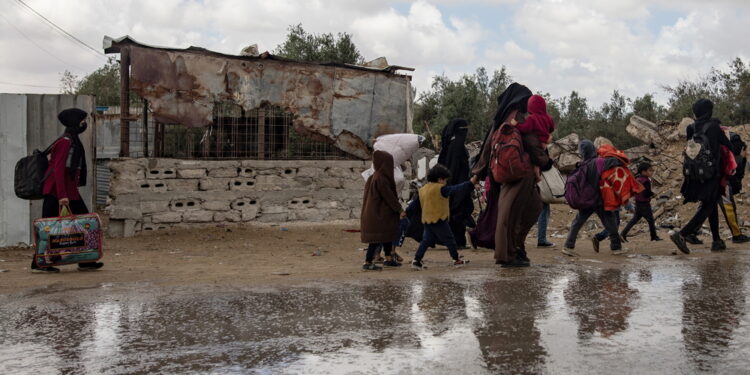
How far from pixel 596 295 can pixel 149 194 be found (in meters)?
8.05

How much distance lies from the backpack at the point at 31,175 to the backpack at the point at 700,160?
751cm

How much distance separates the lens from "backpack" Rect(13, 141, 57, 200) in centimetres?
790

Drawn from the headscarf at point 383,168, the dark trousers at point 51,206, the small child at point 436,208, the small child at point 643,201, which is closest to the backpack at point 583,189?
the small child at point 436,208

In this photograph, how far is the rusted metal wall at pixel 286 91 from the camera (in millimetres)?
11859

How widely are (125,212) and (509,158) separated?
681 centimetres

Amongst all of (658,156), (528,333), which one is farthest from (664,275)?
(658,156)

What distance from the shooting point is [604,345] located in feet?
14.0

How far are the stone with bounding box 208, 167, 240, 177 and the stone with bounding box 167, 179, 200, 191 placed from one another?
0.27 metres

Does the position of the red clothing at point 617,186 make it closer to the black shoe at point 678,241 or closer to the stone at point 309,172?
the black shoe at point 678,241

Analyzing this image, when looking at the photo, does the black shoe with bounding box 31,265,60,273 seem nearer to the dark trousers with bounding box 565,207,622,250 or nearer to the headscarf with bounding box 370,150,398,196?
the headscarf with bounding box 370,150,398,196

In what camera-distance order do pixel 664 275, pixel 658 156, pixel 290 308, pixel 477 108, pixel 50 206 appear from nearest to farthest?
pixel 290 308, pixel 664 275, pixel 50 206, pixel 658 156, pixel 477 108

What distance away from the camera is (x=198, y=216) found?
39.9ft

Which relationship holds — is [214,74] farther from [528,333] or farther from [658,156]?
[658,156]

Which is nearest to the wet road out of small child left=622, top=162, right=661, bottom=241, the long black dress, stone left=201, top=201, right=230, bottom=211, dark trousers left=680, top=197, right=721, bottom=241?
dark trousers left=680, top=197, right=721, bottom=241
